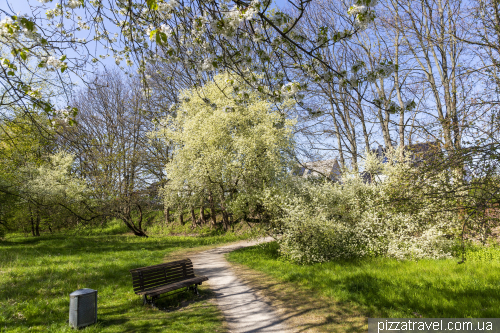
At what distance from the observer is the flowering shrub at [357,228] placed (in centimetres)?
860

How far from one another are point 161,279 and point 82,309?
6.78 feet

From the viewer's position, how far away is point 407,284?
6.19 m

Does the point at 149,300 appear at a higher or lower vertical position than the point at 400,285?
lower

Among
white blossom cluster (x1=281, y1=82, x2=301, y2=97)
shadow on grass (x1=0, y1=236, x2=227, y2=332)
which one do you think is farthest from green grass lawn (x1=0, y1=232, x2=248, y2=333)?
white blossom cluster (x1=281, y1=82, x2=301, y2=97)

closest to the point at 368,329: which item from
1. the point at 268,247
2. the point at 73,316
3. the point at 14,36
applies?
the point at 73,316

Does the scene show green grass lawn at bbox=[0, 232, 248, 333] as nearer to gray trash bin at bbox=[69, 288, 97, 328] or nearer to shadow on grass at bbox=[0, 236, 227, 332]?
shadow on grass at bbox=[0, 236, 227, 332]

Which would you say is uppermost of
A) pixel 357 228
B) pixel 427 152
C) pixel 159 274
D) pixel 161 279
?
pixel 427 152

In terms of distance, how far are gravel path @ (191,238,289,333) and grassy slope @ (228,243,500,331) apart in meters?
→ 0.63

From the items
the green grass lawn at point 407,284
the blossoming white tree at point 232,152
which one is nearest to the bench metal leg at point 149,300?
the green grass lawn at point 407,284

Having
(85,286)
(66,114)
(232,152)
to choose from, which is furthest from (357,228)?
(66,114)

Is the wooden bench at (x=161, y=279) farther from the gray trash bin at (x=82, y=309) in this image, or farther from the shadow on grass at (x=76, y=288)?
the gray trash bin at (x=82, y=309)

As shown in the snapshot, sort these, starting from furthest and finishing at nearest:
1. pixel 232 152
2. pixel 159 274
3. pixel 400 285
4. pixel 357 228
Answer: pixel 232 152
pixel 357 228
pixel 159 274
pixel 400 285

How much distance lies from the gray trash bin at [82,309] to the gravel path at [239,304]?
242cm

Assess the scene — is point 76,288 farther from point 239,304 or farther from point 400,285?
point 400,285
